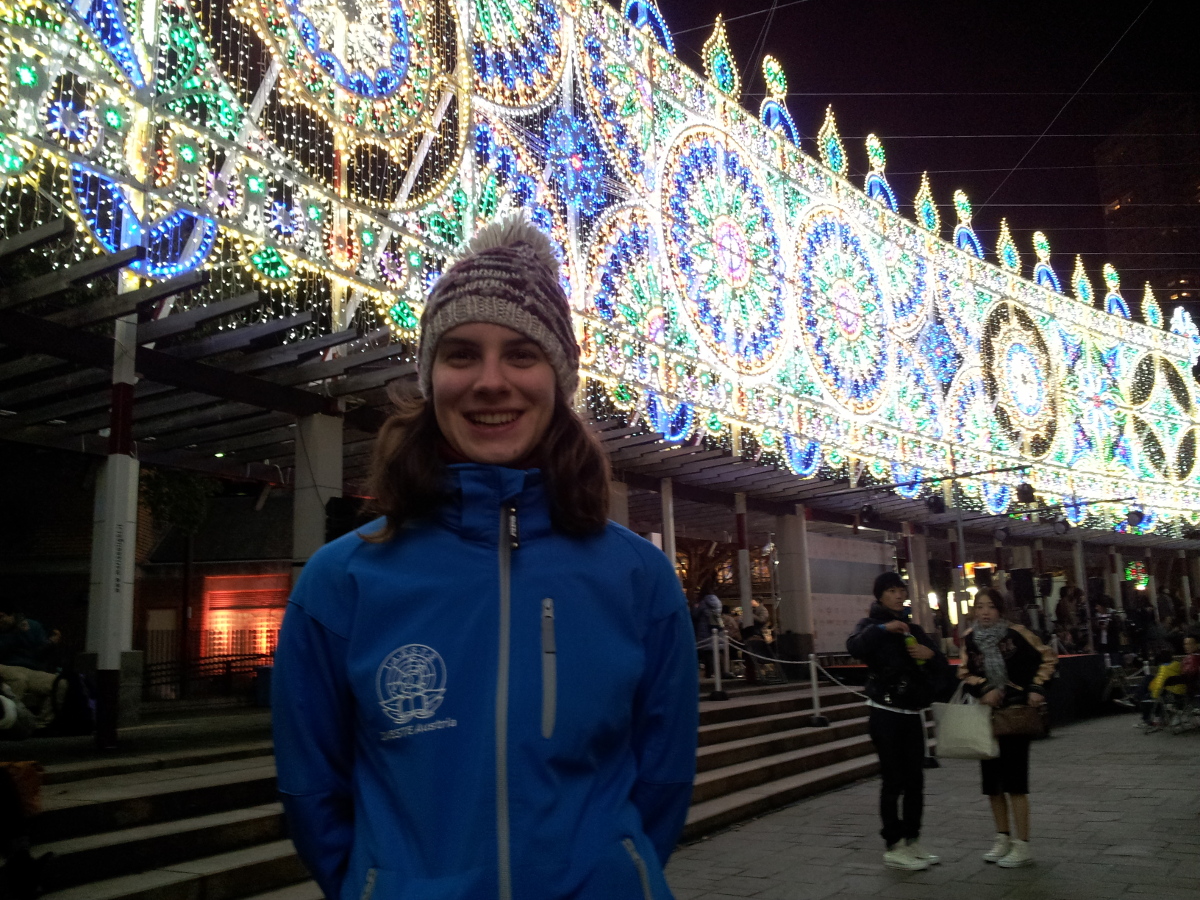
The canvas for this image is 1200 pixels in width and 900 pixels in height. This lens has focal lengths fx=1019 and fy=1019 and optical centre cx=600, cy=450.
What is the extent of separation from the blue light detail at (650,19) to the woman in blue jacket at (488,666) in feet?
57.6

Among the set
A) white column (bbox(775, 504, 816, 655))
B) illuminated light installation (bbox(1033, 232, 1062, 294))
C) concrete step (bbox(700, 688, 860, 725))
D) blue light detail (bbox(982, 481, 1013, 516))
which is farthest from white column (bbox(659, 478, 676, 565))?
illuminated light installation (bbox(1033, 232, 1062, 294))

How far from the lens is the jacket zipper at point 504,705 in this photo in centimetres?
151

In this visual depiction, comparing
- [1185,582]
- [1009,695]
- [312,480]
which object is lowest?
[1009,695]

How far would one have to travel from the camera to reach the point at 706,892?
6387 millimetres

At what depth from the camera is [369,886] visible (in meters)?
1.54

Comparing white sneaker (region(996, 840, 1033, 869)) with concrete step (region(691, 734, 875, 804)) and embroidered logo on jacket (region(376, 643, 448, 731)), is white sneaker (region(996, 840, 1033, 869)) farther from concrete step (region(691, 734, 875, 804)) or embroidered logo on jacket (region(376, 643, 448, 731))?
embroidered logo on jacket (region(376, 643, 448, 731))

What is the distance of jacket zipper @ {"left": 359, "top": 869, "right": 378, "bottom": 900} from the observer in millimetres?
1536

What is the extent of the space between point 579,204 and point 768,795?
31.6 feet

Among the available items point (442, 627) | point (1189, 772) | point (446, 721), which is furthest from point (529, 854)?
point (1189, 772)

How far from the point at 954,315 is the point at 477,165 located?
18.0 m

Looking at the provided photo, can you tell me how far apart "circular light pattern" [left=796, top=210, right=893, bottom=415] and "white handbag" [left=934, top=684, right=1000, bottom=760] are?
1500 cm

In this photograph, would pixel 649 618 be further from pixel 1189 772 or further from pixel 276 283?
pixel 1189 772

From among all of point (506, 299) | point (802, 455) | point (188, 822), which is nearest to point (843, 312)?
point (802, 455)

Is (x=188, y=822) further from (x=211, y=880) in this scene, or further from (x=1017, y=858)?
(x=1017, y=858)
